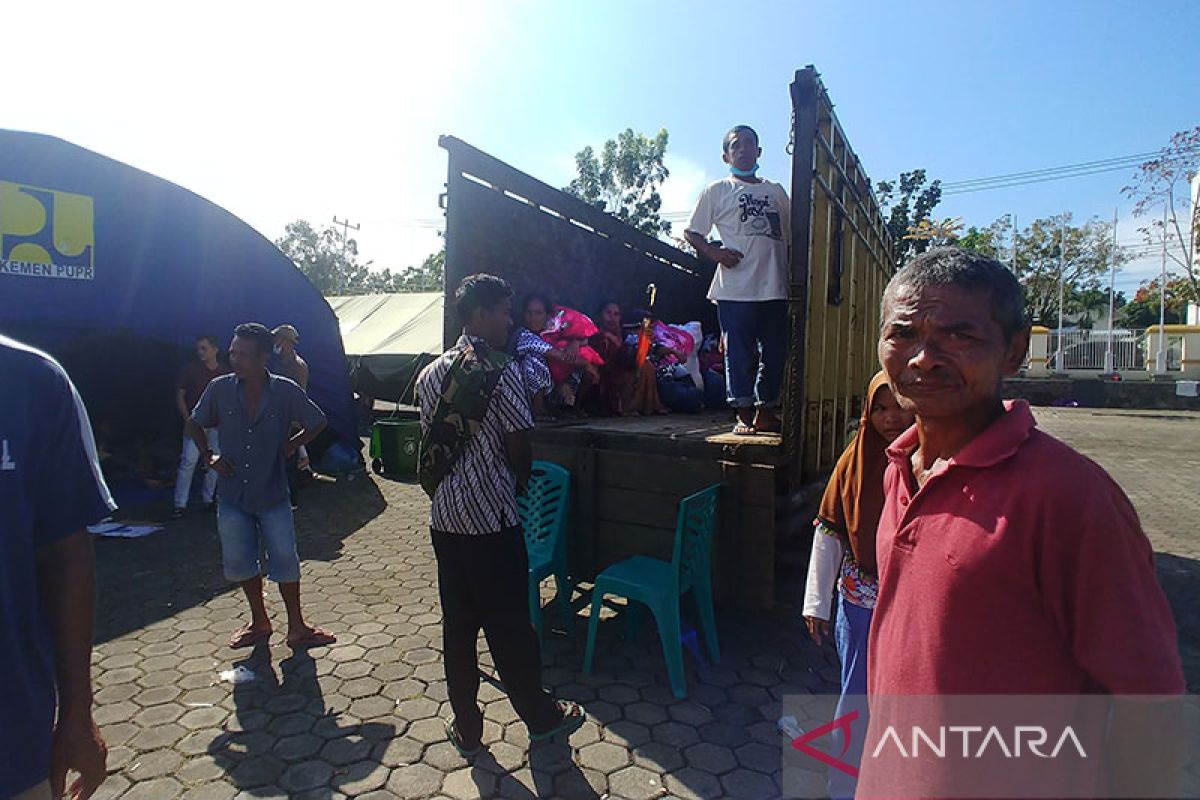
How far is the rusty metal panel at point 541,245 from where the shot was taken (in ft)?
13.6

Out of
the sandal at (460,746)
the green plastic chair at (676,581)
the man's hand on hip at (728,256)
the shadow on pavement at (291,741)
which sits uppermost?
the man's hand on hip at (728,256)

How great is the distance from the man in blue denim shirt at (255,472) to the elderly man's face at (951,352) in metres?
3.35

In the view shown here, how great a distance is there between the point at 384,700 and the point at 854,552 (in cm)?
234

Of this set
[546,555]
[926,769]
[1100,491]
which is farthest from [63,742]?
[546,555]

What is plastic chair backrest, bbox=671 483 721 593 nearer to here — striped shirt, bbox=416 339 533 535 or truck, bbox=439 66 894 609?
truck, bbox=439 66 894 609

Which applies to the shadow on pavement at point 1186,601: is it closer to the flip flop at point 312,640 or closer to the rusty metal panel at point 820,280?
the rusty metal panel at point 820,280

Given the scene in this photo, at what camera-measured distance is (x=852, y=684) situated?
2.03 metres

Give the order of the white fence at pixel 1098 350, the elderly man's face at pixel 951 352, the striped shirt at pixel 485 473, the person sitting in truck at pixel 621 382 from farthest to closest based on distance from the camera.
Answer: the white fence at pixel 1098 350 → the person sitting in truck at pixel 621 382 → the striped shirt at pixel 485 473 → the elderly man's face at pixel 951 352

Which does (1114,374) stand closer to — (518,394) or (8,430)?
(518,394)

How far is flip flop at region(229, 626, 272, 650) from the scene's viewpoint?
3643 mm

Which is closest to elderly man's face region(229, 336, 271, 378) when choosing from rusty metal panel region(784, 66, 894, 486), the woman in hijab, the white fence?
rusty metal panel region(784, 66, 894, 486)

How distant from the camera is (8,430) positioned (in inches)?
47.2

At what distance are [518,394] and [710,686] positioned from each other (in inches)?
72.6

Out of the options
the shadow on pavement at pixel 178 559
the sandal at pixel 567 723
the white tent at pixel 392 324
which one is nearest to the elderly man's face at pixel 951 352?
the sandal at pixel 567 723
